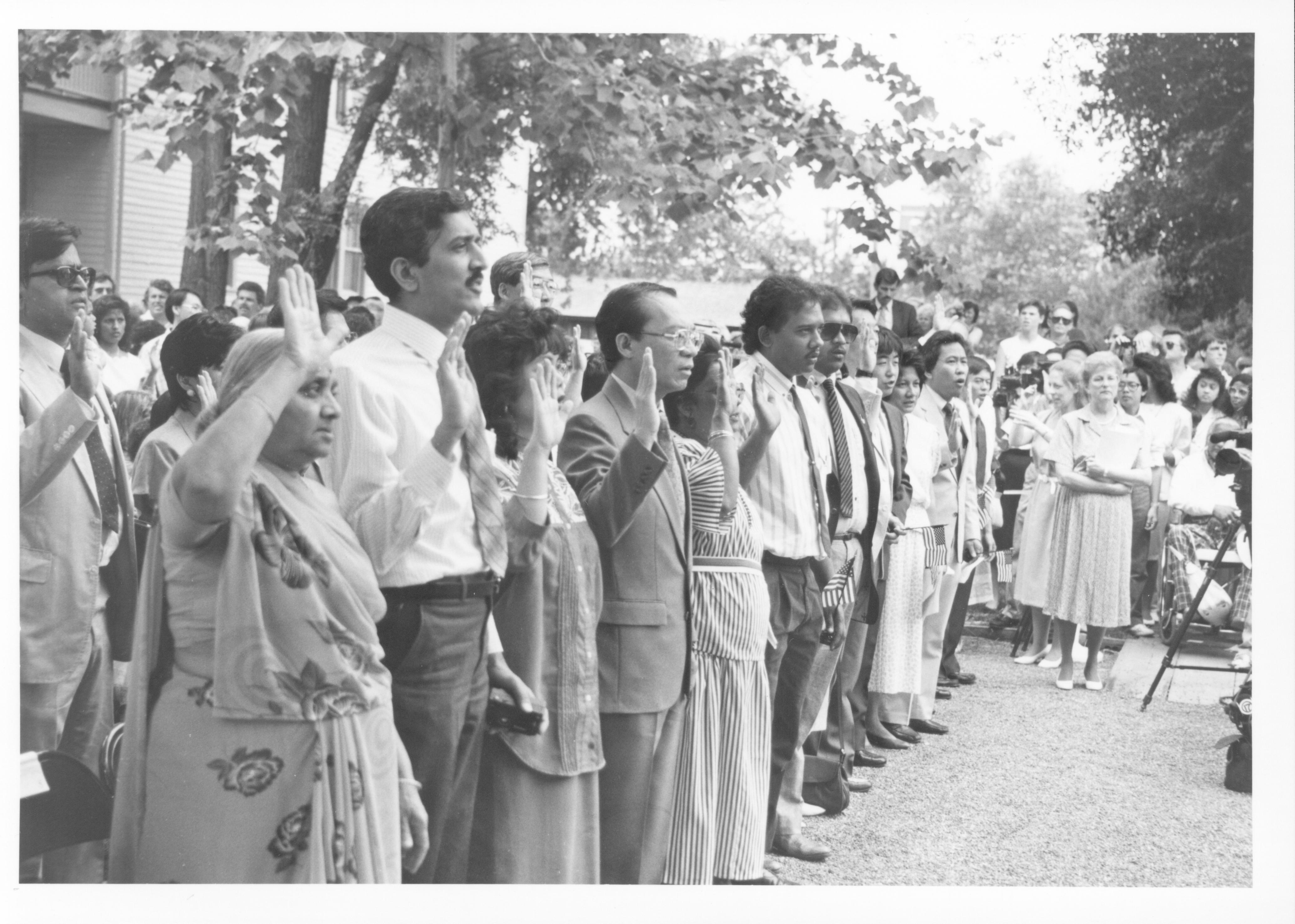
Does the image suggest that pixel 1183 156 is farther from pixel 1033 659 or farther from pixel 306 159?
pixel 306 159

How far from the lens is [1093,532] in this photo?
28.7 feet

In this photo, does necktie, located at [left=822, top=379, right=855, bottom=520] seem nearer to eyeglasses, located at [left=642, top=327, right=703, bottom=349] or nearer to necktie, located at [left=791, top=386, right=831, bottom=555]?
necktie, located at [left=791, top=386, right=831, bottom=555]

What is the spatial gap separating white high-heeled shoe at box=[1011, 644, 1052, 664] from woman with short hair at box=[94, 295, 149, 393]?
18.6ft

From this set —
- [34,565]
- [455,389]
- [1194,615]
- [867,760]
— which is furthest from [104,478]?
[1194,615]

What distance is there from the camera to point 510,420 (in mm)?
3684

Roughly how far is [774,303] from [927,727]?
3.12 metres

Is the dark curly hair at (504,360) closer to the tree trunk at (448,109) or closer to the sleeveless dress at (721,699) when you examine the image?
the sleeveless dress at (721,699)

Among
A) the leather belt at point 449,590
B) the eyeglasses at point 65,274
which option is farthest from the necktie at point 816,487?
the eyeglasses at point 65,274

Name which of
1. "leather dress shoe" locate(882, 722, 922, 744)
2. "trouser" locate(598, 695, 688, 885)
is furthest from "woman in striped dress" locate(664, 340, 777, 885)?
"leather dress shoe" locate(882, 722, 922, 744)

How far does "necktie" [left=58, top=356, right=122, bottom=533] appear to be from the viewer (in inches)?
155

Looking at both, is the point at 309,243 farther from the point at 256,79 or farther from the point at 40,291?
the point at 40,291

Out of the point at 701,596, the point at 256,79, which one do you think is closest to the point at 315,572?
the point at 701,596

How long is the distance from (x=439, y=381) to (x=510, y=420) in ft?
1.76

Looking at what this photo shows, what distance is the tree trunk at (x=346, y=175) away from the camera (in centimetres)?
1002
